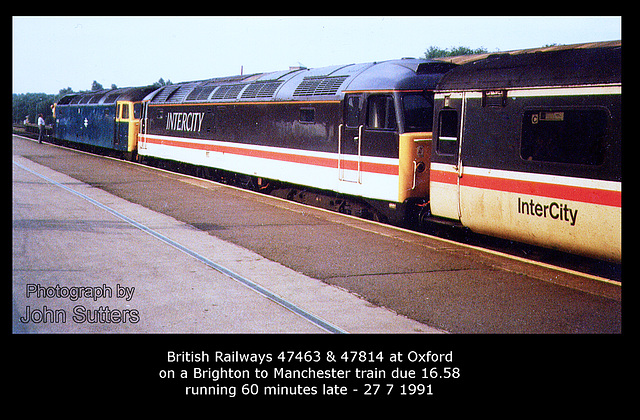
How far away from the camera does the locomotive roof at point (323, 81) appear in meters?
11.5

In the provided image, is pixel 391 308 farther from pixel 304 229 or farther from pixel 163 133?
pixel 163 133

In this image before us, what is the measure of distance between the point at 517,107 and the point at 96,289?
615 cm

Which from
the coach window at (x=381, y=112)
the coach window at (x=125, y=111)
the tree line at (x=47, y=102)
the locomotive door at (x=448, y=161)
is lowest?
the locomotive door at (x=448, y=161)

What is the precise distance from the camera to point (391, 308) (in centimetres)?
Result: 646

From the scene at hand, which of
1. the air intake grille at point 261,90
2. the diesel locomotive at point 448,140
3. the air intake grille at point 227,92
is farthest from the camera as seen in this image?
the air intake grille at point 227,92

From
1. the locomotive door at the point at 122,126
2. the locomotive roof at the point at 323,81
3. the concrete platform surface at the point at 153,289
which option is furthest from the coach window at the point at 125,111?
the concrete platform surface at the point at 153,289

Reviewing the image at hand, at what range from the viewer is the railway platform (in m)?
5.95

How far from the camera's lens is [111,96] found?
30.4 meters

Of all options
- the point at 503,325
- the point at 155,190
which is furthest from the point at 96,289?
the point at 155,190

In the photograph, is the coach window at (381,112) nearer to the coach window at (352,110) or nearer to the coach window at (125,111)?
the coach window at (352,110)

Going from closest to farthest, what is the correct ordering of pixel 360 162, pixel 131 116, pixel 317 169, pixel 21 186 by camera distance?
pixel 360 162, pixel 317 169, pixel 21 186, pixel 131 116

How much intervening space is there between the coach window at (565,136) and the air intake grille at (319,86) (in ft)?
17.4

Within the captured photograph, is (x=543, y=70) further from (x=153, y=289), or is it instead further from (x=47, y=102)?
(x=47, y=102)

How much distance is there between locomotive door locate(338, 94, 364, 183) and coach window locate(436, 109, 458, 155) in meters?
2.32
